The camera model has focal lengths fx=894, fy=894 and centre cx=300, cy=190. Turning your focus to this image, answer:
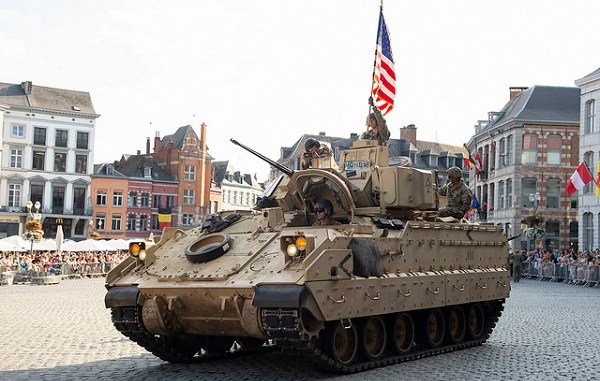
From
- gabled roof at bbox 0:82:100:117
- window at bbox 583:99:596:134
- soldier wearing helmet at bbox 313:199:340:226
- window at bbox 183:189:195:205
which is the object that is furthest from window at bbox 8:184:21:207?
soldier wearing helmet at bbox 313:199:340:226

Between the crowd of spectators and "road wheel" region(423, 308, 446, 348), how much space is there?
2721 centimetres

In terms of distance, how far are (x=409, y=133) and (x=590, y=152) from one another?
37.2m

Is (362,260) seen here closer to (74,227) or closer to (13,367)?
(13,367)

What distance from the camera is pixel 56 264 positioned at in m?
42.4

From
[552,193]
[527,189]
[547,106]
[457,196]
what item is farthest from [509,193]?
[457,196]

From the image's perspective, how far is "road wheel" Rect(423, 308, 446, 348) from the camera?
14.6 m

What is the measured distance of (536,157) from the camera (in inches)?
2387

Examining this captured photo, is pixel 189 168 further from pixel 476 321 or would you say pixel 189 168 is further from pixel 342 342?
pixel 342 342

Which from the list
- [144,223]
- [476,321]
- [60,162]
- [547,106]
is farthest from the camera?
[144,223]

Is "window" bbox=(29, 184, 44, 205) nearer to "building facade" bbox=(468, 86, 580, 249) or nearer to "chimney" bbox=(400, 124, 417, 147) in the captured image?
"chimney" bbox=(400, 124, 417, 147)

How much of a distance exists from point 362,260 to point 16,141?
66.1 metres

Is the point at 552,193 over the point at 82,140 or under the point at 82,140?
under

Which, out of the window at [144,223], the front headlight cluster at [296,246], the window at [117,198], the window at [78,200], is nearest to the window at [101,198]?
the window at [117,198]

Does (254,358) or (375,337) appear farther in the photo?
(254,358)
